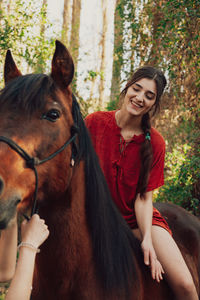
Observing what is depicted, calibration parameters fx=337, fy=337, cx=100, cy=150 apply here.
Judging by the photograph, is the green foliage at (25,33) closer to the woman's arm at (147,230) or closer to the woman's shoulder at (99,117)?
the woman's shoulder at (99,117)

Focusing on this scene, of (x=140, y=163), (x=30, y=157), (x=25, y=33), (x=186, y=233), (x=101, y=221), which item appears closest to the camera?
(x=30, y=157)

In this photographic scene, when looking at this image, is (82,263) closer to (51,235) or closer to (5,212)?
(51,235)

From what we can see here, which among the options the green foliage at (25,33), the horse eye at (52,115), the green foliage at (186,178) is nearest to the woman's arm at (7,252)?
the horse eye at (52,115)

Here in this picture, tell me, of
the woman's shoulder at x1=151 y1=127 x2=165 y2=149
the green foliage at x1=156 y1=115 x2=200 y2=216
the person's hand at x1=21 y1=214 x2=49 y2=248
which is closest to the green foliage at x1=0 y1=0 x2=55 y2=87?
the green foliage at x1=156 y1=115 x2=200 y2=216

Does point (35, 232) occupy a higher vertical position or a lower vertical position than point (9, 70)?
lower

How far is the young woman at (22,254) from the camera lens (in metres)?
1.46

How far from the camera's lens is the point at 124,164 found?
91.8 inches

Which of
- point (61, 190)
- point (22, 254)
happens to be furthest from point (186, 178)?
point (22, 254)

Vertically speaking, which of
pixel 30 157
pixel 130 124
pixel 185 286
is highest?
pixel 130 124

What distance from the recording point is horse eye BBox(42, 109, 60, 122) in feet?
4.98

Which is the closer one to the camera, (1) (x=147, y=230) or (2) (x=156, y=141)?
(1) (x=147, y=230)

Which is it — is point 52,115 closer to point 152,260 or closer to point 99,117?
point 99,117

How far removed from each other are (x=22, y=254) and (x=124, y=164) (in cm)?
105

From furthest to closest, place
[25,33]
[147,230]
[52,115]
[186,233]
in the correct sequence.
A: 1. [25,33]
2. [186,233]
3. [147,230]
4. [52,115]
